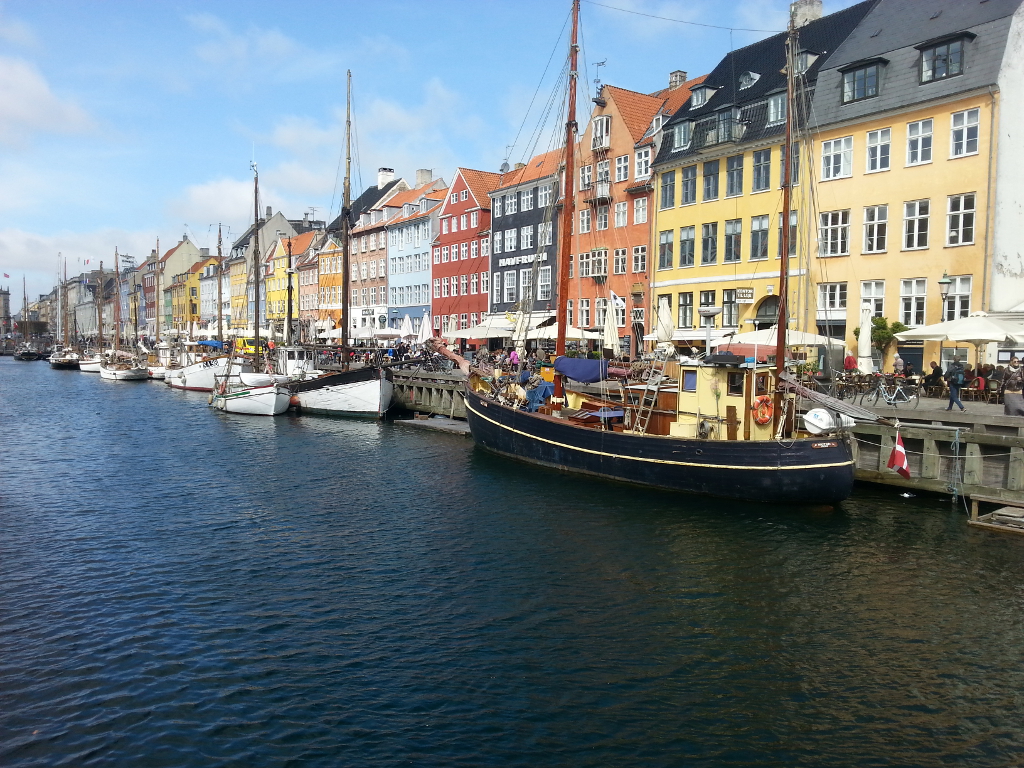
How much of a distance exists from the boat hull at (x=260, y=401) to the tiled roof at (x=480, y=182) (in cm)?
2760

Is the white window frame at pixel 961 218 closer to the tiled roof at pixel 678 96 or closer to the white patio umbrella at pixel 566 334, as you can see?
the white patio umbrella at pixel 566 334

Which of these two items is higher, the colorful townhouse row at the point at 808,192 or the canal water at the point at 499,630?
the colorful townhouse row at the point at 808,192

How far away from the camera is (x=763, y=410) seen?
22266 millimetres

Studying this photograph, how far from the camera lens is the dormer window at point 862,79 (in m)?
35.7

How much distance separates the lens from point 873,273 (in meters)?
35.7

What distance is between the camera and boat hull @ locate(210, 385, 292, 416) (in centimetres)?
4669

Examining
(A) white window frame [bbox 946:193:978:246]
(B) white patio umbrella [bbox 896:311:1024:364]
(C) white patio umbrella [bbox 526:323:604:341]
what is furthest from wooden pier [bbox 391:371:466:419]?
(A) white window frame [bbox 946:193:978:246]

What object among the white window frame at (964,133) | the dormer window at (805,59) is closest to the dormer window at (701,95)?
the dormer window at (805,59)

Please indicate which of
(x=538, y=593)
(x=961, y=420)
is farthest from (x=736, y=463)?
(x=538, y=593)

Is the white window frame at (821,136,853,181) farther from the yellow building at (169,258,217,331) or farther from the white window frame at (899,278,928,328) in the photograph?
the yellow building at (169,258,217,331)

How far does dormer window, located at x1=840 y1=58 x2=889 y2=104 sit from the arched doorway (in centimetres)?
984

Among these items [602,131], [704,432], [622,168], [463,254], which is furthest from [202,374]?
[704,432]

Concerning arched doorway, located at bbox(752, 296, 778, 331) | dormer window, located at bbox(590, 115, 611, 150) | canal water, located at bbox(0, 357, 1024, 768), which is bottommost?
canal water, located at bbox(0, 357, 1024, 768)

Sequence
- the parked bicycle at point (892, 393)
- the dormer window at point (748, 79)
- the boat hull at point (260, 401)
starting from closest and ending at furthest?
the parked bicycle at point (892, 393) → the dormer window at point (748, 79) → the boat hull at point (260, 401)
